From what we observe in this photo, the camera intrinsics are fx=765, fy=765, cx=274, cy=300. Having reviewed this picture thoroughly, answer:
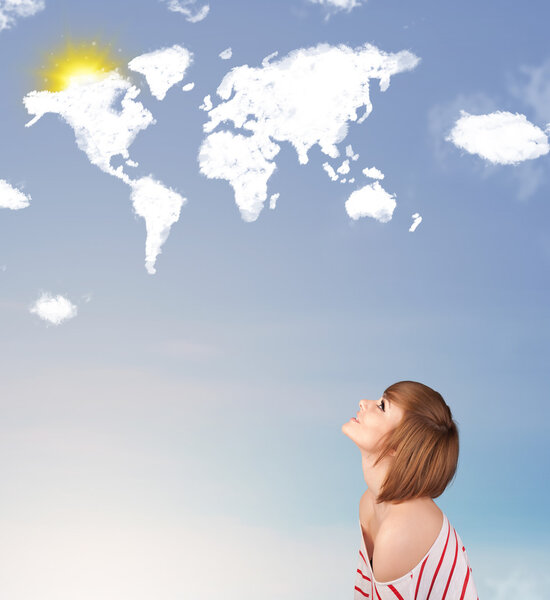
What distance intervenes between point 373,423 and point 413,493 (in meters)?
0.25

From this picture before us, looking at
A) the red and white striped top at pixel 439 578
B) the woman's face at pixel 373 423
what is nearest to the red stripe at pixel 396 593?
the red and white striped top at pixel 439 578

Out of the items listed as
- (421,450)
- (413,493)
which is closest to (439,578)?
(413,493)

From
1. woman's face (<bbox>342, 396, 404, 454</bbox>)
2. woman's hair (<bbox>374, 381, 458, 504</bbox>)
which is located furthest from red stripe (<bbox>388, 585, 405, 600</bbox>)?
woman's face (<bbox>342, 396, 404, 454</bbox>)

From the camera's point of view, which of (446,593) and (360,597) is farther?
(360,597)

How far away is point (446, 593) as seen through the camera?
219 cm

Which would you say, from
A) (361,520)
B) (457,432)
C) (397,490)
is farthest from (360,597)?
(457,432)

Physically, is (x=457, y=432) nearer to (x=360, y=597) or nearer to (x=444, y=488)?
(x=444, y=488)

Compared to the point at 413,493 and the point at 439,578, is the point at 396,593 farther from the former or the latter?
the point at 413,493

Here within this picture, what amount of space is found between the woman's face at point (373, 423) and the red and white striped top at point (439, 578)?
0.30m

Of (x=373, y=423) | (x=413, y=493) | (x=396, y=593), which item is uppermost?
(x=373, y=423)

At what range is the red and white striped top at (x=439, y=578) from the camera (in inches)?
84.2

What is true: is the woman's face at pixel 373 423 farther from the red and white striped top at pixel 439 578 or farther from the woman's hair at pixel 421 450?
the red and white striped top at pixel 439 578

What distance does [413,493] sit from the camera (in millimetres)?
2201

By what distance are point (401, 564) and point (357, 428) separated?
42 cm
